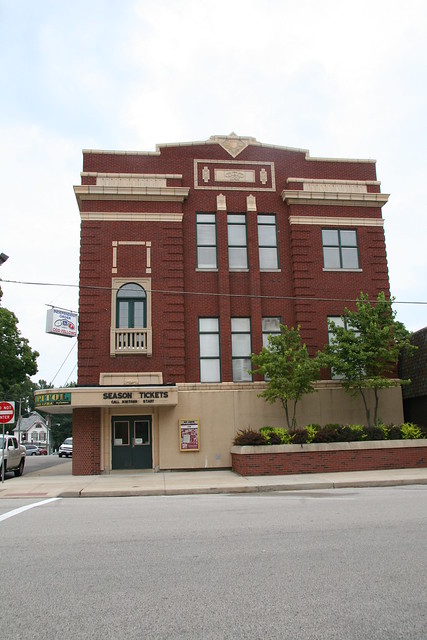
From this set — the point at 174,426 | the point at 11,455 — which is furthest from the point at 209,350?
the point at 11,455

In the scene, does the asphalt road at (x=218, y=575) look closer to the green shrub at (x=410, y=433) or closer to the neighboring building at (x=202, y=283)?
the green shrub at (x=410, y=433)

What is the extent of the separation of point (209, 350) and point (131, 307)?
136 inches

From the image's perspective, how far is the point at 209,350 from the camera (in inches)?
904

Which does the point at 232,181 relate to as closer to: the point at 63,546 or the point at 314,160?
the point at 314,160

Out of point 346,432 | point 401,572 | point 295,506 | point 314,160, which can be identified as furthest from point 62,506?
point 314,160

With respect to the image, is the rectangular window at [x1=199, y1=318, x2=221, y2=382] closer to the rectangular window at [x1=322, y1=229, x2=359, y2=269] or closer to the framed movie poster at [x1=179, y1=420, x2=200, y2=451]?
the framed movie poster at [x1=179, y1=420, x2=200, y2=451]

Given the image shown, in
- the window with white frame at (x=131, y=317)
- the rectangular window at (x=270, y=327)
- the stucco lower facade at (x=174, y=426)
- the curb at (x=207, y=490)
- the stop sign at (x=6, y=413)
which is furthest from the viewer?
the rectangular window at (x=270, y=327)

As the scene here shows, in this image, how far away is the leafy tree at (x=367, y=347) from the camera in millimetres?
21062

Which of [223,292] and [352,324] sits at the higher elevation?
[223,292]

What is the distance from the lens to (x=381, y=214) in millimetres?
24984

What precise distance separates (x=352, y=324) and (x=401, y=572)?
16331 mm

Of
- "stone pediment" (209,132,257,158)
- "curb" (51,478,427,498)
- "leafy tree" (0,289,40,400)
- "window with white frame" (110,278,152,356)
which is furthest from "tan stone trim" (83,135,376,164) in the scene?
"leafy tree" (0,289,40,400)

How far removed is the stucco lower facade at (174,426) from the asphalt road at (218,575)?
11008 millimetres

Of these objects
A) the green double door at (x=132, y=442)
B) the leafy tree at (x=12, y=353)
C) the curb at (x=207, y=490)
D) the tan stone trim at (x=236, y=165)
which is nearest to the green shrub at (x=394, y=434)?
the curb at (x=207, y=490)
